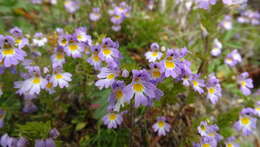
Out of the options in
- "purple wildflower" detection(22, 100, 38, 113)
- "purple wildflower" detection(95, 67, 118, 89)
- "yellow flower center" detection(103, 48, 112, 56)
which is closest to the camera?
"purple wildflower" detection(95, 67, 118, 89)

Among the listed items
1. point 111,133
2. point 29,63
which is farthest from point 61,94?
point 111,133

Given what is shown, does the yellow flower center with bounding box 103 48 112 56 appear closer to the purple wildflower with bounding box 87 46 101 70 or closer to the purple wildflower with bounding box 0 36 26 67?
the purple wildflower with bounding box 87 46 101 70

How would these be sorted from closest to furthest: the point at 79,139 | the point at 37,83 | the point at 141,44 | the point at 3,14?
the point at 37,83, the point at 79,139, the point at 141,44, the point at 3,14

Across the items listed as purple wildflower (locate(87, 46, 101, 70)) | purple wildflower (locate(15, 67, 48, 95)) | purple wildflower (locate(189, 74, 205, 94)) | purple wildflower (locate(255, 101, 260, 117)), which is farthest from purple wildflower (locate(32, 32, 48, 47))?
purple wildflower (locate(255, 101, 260, 117))

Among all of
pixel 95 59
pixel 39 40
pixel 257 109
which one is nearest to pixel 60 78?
pixel 95 59

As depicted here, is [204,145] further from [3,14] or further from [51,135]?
[3,14]

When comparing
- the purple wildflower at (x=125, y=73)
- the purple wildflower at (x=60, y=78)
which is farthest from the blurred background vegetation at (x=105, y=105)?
the purple wildflower at (x=60, y=78)
